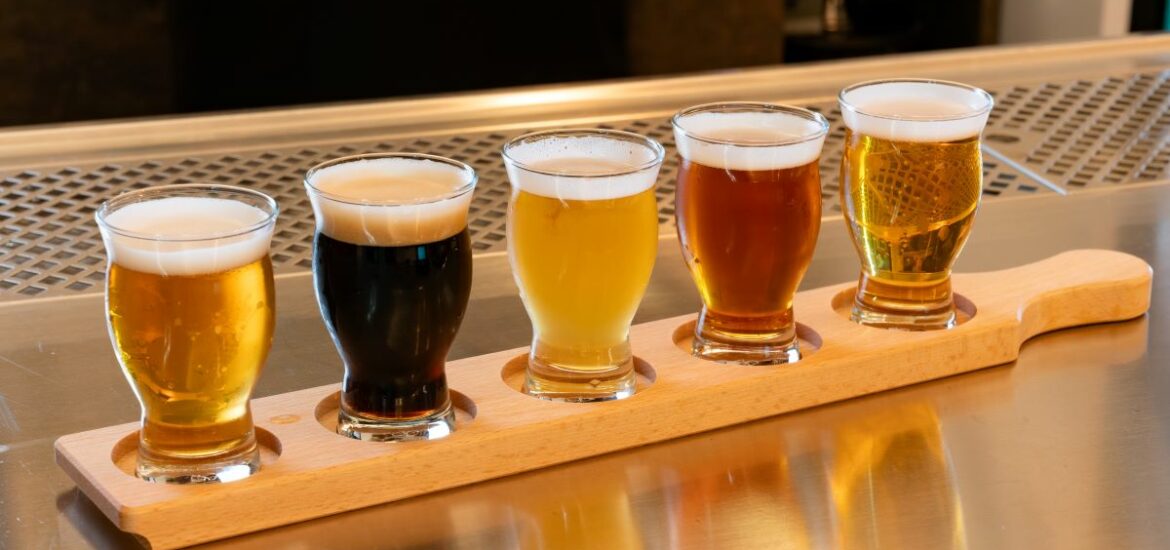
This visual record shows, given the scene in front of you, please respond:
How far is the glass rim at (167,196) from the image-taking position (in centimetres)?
84

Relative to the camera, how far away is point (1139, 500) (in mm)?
947

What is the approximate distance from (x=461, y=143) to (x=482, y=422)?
635 millimetres

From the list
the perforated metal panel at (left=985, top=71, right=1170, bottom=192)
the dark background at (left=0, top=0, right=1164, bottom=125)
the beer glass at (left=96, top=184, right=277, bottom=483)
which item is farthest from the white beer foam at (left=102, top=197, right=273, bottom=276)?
the dark background at (left=0, top=0, right=1164, bottom=125)

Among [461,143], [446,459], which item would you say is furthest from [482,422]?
[461,143]

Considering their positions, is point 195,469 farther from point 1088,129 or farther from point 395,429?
point 1088,129

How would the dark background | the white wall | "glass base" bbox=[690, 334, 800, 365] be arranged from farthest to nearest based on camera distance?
the white wall → the dark background → "glass base" bbox=[690, 334, 800, 365]

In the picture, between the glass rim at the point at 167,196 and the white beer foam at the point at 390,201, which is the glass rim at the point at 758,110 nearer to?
the white beer foam at the point at 390,201

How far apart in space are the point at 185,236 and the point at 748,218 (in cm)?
39

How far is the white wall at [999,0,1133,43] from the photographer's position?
3.49 metres

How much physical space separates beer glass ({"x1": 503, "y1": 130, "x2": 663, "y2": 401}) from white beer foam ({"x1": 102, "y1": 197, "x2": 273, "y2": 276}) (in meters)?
0.18

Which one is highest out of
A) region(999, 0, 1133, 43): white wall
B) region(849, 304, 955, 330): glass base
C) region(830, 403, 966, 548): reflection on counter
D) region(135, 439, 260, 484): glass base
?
region(135, 439, 260, 484): glass base

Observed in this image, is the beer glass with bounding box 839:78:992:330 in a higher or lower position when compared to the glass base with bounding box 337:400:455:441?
higher

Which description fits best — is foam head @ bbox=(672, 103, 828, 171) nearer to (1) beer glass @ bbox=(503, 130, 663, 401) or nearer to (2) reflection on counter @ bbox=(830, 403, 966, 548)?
(1) beer glass @ bbox=(503, 130, 663, 401)

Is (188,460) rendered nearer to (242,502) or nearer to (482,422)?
(242,502)
